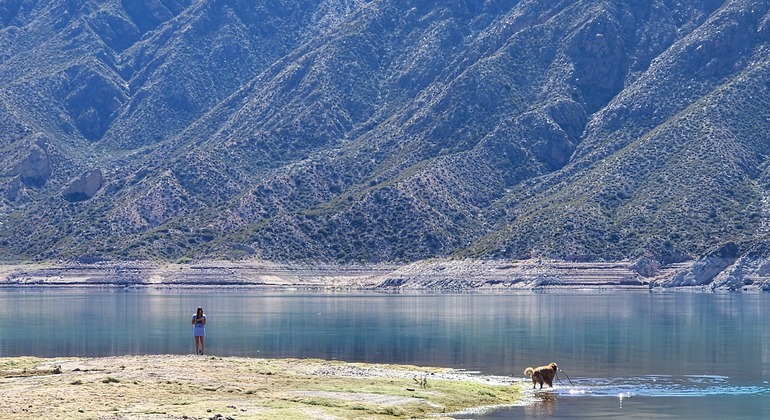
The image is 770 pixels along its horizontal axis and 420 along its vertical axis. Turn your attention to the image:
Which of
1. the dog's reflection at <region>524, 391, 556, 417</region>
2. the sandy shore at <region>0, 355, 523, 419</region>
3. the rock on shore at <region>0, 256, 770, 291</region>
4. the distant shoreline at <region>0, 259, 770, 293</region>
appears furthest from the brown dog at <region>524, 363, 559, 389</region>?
the rock on shore at <region>0, 256, 770, 291</region>

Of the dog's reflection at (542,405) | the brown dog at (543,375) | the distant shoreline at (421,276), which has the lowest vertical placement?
the distant shoreline at (421,276)

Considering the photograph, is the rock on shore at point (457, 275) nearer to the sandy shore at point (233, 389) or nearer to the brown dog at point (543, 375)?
the sandy shore at point (233, 389)

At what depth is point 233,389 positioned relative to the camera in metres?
45.9

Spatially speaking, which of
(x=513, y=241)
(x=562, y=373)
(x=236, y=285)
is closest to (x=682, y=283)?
(x=513, y=241)

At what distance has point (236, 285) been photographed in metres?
189

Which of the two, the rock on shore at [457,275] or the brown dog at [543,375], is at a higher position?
the brown dog at [543,375]

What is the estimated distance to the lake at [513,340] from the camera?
50.2 meters

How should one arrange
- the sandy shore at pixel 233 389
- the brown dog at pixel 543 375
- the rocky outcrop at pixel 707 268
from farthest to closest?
the rocky outcrop at pixel 707 268, the brown dog at pixel 543 375, the sandy shore at pixel 233 389

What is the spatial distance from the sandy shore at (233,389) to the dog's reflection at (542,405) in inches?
35.6

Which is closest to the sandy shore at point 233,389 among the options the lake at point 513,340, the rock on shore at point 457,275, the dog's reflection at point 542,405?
the dog's reflection at point 542,405

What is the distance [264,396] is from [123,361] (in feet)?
44.7

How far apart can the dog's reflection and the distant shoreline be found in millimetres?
124417

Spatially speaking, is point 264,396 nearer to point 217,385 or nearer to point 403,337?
point 217,385

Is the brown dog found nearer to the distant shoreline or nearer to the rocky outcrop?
the distant shoreline
